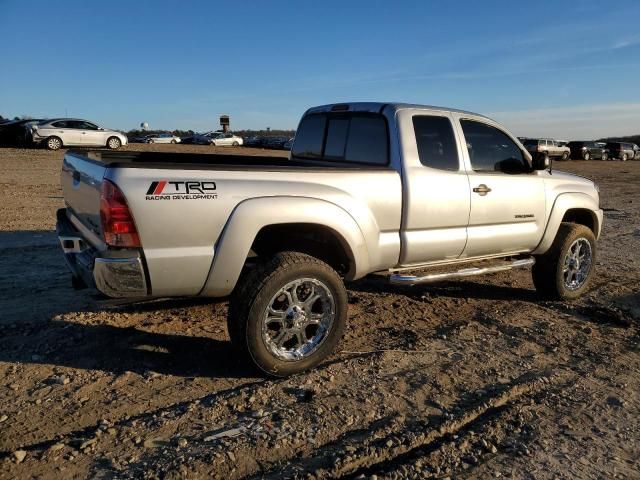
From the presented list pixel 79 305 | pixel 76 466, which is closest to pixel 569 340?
pixel 76 466

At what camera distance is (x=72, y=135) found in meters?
25.0

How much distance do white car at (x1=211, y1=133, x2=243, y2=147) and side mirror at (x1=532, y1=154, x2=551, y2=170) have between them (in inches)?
1759

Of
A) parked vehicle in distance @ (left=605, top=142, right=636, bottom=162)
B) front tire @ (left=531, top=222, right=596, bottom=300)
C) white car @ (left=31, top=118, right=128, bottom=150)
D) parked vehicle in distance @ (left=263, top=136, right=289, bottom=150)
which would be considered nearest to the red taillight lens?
front tire @ (left=531, top=222, right=596, bottom=300)

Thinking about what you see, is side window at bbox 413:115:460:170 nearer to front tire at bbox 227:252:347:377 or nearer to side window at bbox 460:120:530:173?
side window at bbox 460:120:530:173

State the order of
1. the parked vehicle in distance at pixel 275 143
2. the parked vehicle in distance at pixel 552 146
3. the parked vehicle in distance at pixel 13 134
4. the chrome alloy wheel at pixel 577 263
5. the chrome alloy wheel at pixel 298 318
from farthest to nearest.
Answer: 1. the parked vehicle in distance at pixel 275 143
2. the parked vehicle in distance at pixel 552 146
3. the parked vehicle in distance at pixel 13 134
4. the chrome alloy wheel at pixel 577 263
5. the chrome alloy wheel at pixel 298 318

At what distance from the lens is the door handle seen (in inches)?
191

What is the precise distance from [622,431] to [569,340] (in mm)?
1528

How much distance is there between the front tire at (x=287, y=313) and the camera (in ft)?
11.8

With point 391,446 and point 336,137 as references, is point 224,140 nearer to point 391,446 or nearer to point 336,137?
point 336,137

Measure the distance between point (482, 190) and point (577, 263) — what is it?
74.8 inches

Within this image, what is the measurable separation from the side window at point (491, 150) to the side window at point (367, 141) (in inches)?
34.9

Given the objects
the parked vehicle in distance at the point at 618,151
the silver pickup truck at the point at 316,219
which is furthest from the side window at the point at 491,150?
the parked vehicle in distance at the point at 618,151

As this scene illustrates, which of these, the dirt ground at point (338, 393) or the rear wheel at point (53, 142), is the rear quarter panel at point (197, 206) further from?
the rear wheel at point (53, 142)

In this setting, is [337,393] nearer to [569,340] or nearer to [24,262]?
[569,340]
